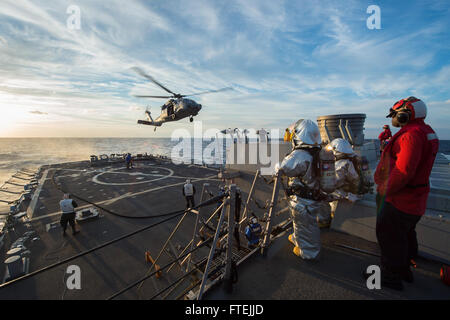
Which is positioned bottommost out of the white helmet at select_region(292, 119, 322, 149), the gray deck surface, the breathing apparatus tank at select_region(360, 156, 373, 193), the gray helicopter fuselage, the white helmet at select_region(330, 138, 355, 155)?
the gray deck surface

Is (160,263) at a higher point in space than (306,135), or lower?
lower

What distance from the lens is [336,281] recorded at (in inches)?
124

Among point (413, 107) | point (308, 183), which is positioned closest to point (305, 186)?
point (308, 183)

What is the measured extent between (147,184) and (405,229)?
20.2m

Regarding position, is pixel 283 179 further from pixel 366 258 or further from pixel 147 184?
→ pixel 147 184

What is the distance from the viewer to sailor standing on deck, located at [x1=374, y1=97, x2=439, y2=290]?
2.59m

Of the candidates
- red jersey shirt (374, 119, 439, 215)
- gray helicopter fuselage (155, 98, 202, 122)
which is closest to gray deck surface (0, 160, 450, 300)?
red jersey shirt (374, 119, 439, 215)

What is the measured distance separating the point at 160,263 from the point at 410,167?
26.4ft

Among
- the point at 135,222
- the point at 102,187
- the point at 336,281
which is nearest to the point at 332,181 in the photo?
the point at 336,281

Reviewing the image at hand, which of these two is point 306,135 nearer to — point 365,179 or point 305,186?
point 305,186

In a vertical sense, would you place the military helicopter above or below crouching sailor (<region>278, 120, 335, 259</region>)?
above

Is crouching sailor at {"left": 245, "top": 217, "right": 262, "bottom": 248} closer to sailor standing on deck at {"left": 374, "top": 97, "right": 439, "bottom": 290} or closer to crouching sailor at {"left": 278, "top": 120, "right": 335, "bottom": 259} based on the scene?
crouching sailor at {"left": 278, "top": 120, "right": 335, "bottom": 259}

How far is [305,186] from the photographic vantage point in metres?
3.57

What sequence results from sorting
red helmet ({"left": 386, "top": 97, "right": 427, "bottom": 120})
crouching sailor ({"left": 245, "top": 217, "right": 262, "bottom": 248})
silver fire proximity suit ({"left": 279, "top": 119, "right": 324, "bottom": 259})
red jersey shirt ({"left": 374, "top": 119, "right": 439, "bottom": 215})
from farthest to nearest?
crouching sailor ({"left": 245, "top": 217, "right": 262, "bottom": 248})
silver fire proximity suit ({"left": 279, "top": 119, "right": 324, "bottom": 259})
red helmet ({"left": 386, "top": 97, "right": 427, "bottom": 120})
red jersey shirt ({"left": 374, "top": 119, "right": 439, "bottom": 215})
